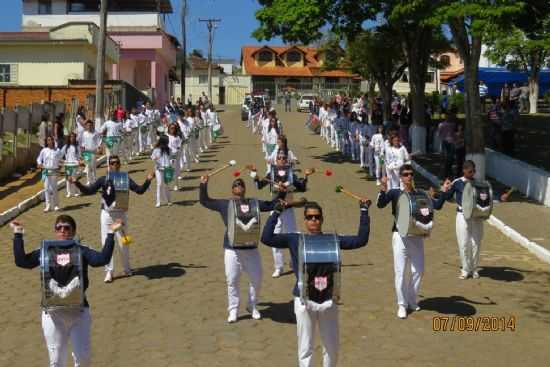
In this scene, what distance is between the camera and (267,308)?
9750 millimetres

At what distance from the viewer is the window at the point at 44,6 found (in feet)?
169

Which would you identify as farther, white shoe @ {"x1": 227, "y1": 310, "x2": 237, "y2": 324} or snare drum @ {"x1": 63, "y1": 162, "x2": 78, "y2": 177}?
snare drum @ {"x1": 63, "y1": 162, "x2": 78, "y2": 177}

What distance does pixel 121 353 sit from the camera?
Result: 322 inches

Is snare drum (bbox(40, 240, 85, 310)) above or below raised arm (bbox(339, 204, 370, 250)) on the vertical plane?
below

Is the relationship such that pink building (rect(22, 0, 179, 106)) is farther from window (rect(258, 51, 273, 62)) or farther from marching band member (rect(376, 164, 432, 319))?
marching band member (rect(376, 164, 432, 319))

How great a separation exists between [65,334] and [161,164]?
35.3 ft

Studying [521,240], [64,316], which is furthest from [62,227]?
[521,240]

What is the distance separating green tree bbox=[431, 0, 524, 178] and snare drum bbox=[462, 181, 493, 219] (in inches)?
242

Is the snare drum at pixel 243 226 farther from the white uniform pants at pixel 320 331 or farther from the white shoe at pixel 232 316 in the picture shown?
the white uniform pants at pixel 320 331

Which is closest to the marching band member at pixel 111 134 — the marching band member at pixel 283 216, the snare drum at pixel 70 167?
the snare drum at pixel 70 167

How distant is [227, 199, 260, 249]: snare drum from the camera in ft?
29.3

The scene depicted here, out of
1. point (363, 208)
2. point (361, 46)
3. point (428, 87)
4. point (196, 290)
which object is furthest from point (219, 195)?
point (428, 87)

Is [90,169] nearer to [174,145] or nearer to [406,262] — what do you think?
[174,145]

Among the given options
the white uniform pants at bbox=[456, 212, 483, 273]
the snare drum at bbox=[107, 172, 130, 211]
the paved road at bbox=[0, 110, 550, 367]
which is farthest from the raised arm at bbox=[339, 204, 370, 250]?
the snare drum at bbox=[107, 172, 130, 211]
